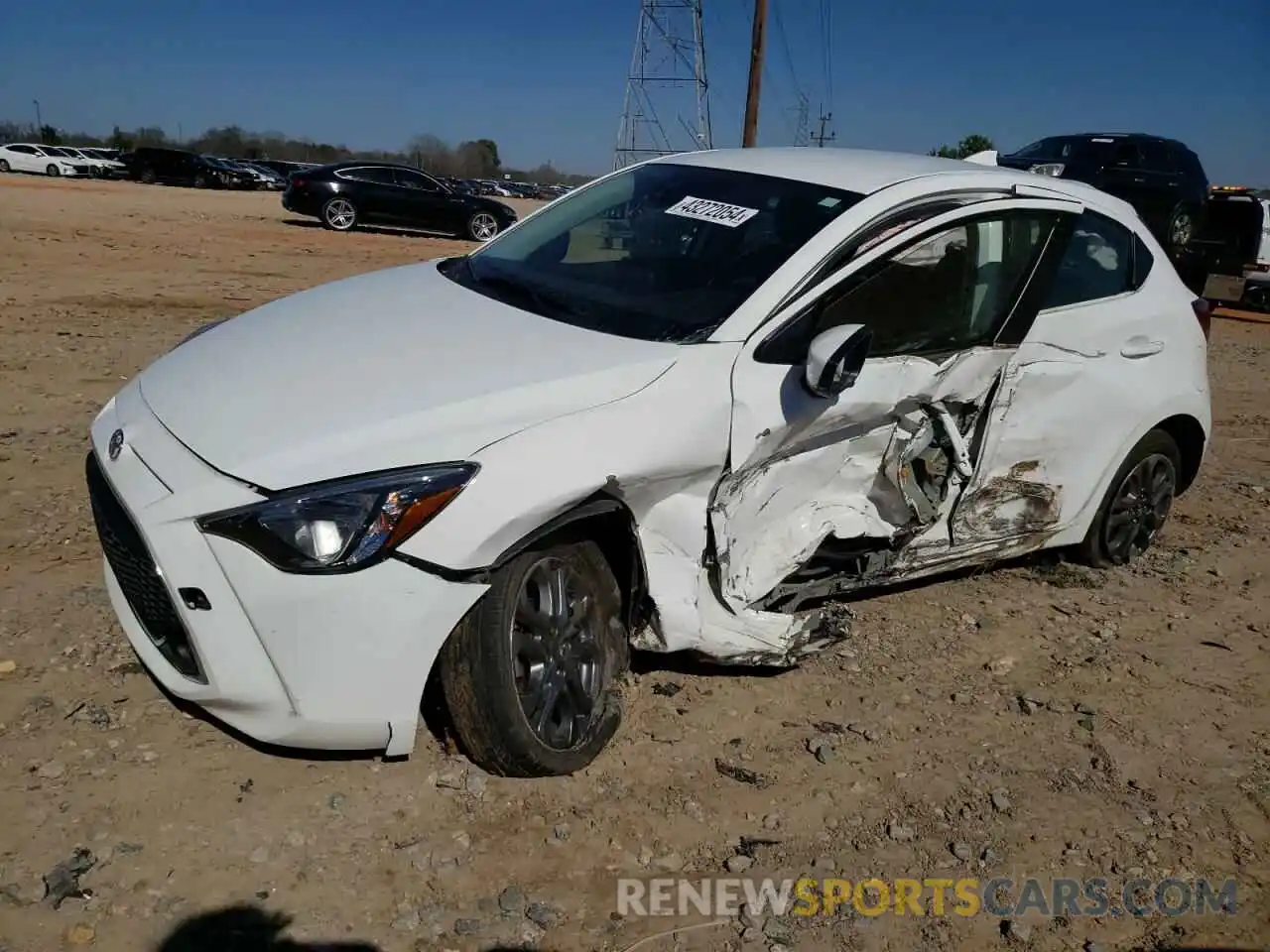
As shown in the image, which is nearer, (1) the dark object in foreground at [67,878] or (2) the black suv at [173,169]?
(1) the dark object in foreground at [67,878]

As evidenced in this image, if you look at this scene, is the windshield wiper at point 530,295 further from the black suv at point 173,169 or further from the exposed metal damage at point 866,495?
the black suv at point 173,169

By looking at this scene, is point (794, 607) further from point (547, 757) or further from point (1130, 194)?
point (1130, 194)

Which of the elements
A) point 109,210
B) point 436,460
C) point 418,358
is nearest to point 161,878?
point 436,460

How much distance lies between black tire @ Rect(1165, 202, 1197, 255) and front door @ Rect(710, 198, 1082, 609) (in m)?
11.1

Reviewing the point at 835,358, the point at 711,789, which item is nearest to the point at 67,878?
the point at 711,789

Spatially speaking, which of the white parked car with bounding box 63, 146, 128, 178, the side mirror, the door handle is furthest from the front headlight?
the white parked car with bounding box 63, 146, 128, 178

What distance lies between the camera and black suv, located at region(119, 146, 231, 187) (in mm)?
38344

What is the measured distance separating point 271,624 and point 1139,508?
3.98 metres

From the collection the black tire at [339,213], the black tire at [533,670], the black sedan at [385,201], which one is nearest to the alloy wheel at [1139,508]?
the black tire at [533,670]

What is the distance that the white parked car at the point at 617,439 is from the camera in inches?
98.5

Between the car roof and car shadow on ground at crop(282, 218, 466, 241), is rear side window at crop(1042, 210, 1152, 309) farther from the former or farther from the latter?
car shadow on ground at crop(282, 218, 466, 241)

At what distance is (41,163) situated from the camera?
39.5 metres

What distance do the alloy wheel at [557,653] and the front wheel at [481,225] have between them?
19.1 metres

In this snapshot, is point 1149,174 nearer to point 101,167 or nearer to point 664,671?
point 664,671
